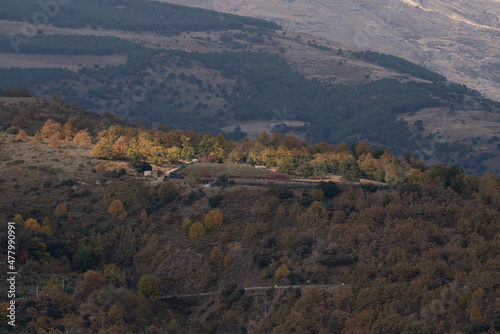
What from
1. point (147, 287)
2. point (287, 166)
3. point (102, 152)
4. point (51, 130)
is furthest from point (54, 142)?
point (147, 287)

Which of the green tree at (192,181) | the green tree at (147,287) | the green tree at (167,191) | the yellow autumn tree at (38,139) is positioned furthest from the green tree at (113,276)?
the yellow autumn tree at (38,139)

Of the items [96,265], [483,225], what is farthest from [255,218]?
[483,225]

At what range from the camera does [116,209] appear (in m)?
134

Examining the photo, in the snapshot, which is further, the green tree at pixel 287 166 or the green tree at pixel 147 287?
the green tree at pixel 287 166

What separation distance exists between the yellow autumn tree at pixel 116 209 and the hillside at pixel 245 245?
1.64ft

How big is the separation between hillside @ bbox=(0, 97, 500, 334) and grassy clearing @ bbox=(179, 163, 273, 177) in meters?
0.57

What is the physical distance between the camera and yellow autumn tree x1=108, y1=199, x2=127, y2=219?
436 ft

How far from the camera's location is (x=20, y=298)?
9512cm

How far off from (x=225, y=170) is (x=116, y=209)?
24.3 m

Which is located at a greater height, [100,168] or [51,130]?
[100,168]

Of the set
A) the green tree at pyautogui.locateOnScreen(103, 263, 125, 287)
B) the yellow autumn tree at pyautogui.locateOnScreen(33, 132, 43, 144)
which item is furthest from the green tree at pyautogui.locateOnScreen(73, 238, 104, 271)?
the yellow autumn tree at pyautogui.locateOnScreen(33, 132, 43, 144)

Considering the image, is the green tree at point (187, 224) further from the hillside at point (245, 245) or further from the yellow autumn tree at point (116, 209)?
the yellow autumn tree at point (116, 209)

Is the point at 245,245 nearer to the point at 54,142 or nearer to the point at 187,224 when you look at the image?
the point at 187,224

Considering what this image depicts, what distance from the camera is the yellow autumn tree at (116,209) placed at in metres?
133
